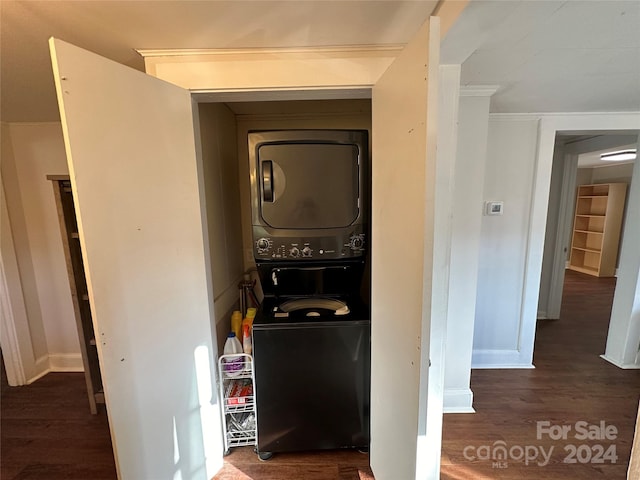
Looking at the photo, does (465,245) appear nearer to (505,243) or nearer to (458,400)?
(505,243)

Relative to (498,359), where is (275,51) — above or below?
above

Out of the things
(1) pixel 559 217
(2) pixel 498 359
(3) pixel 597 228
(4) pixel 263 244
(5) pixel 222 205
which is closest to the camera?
(4) pixel 263 244

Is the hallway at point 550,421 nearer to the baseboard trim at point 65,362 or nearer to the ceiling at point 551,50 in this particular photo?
the ceiling at point 551,50

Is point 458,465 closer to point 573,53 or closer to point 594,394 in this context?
point 594,394

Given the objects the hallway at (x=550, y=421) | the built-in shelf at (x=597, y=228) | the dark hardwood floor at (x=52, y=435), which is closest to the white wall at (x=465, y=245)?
the hallway at (x=550, y=421)

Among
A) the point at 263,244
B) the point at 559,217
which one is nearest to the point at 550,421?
the point at 263,244

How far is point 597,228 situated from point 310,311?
677 centimetres

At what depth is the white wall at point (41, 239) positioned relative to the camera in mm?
2057

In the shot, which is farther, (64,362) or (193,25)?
(64,362)

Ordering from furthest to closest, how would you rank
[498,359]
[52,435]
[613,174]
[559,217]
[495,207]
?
[613,174] < [559,217] < [498,359] < [495,207] < [52,435]

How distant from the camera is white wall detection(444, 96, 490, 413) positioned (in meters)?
1.62

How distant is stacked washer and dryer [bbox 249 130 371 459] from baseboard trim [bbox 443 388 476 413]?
72cm

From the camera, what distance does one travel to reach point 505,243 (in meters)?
2.20

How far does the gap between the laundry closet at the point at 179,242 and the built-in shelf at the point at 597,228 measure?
6.41 metres
